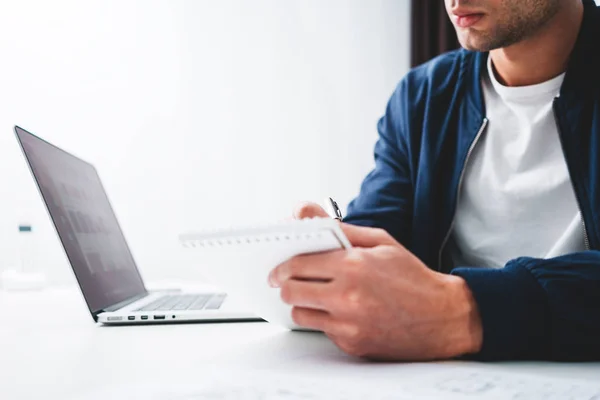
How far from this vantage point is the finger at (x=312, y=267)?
47 centimetres

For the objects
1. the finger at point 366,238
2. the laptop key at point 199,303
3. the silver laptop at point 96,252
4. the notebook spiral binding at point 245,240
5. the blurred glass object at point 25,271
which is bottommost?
the blurred glass object at point 25,271

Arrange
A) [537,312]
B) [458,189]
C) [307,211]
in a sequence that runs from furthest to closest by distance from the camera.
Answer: [458,189] → [307,211] → [537,312]

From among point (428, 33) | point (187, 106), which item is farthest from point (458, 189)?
point (428, 33)

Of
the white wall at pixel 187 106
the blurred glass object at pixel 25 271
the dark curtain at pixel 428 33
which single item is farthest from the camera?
the dark curtain at pixel 428 33

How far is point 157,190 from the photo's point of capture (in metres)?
1.79

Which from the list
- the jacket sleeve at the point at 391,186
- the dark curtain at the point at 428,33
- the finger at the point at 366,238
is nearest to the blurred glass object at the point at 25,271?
the jacket sleeve at the point at 391,186

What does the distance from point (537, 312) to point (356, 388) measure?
0.22 metres

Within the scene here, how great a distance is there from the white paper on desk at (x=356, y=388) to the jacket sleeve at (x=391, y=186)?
0.53 meters

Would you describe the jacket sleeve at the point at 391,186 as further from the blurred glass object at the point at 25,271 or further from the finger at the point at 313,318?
the blurred glass object at the point at 25,271

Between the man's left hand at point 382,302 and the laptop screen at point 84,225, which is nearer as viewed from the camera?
the man's left hand at point 382,302

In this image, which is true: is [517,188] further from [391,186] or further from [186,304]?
[186,304]

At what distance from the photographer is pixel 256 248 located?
468 mm

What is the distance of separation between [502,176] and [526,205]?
66 mm

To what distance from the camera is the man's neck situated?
0.94 m
